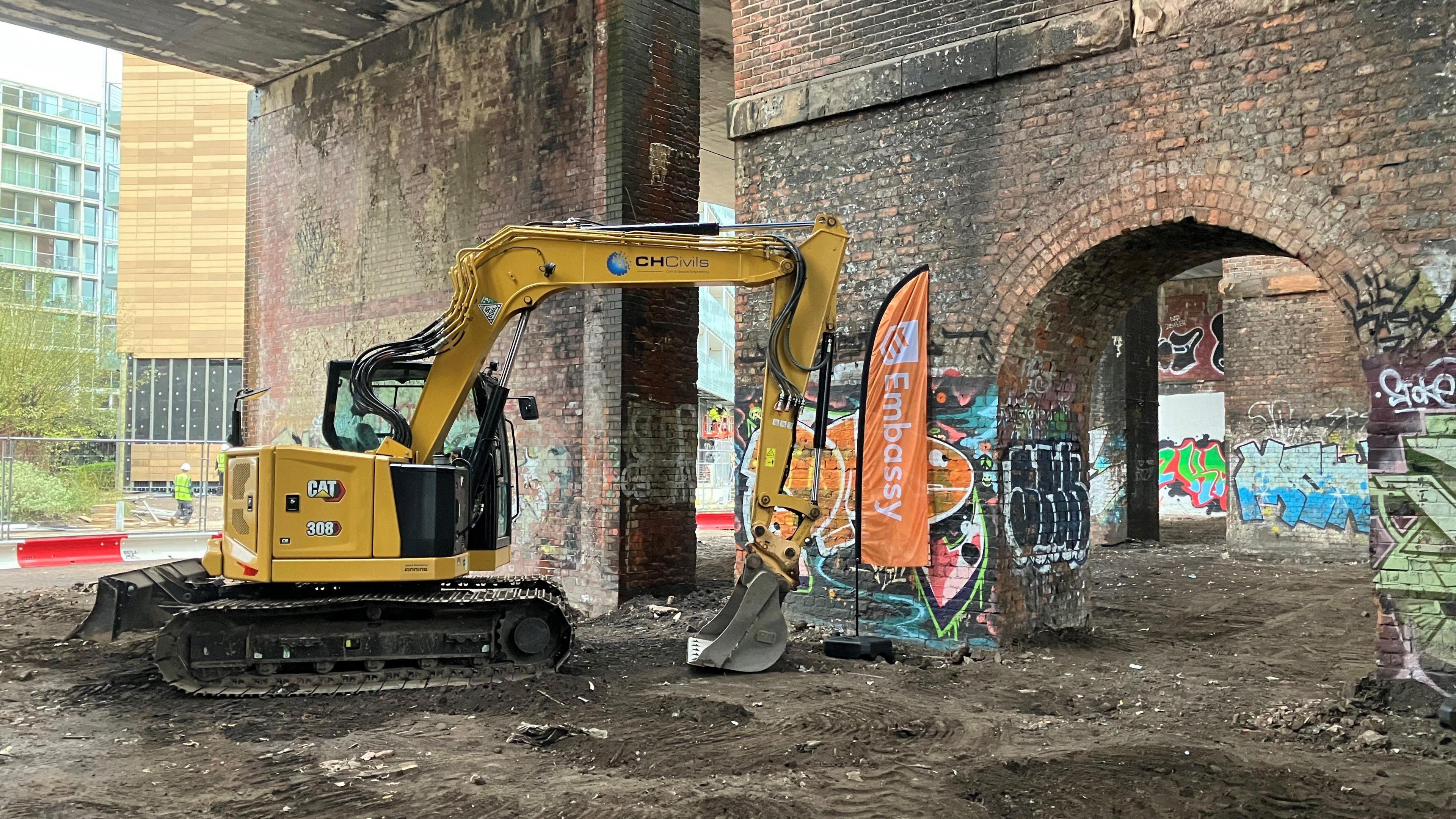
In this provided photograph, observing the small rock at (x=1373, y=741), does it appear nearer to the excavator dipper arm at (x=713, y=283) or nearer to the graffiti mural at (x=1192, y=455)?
the excavator dipper arm at (x=713, y=283)

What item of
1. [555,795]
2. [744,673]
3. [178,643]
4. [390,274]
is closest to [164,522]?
[390,274]

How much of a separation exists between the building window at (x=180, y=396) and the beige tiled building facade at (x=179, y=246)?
1.5 inches

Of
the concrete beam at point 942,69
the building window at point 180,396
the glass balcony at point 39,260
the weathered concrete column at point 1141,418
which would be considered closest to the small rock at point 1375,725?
the concrete beam at point 942,69

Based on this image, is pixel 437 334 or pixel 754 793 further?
pixel 437 334

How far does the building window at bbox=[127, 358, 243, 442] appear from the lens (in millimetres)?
36594

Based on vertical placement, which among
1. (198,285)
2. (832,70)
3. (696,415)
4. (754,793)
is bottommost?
(754,793)

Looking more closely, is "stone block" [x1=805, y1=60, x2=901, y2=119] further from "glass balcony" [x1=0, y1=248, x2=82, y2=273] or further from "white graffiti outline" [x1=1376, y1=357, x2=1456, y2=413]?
"glass balcony" [x1=0, y1=248, x2=82, y2=273]

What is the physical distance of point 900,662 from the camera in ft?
27.8

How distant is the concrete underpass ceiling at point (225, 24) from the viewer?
1309cm

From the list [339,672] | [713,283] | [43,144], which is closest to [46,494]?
[339,672]

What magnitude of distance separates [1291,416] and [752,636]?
12685mm

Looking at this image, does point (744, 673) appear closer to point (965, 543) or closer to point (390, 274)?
point (965, 543)

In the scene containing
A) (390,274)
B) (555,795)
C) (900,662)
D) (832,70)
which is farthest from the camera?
(390,274)

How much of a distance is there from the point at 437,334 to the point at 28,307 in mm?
24757
